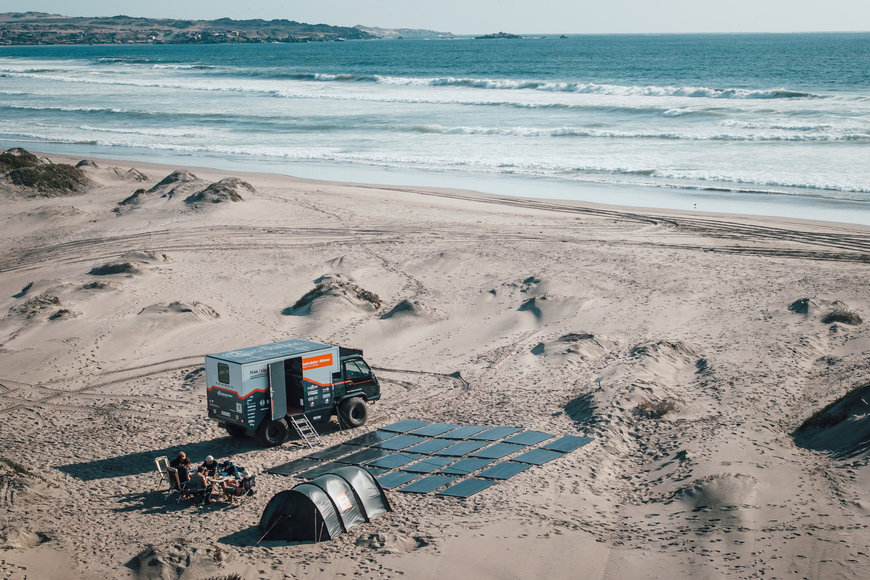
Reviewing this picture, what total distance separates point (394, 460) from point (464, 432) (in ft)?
5.91

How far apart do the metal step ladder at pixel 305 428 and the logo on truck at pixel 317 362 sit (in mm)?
971

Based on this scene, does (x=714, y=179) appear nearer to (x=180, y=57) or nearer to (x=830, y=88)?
(x=830, y=88)

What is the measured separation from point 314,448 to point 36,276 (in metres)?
15.7

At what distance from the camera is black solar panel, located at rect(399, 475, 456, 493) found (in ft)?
46.8

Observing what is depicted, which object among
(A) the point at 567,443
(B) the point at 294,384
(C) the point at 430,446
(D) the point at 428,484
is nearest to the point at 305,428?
(B) the point at 294,384

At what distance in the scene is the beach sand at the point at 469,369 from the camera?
39.3ft

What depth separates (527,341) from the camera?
21922 millimetres

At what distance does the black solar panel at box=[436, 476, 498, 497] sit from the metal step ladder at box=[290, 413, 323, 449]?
355 cm

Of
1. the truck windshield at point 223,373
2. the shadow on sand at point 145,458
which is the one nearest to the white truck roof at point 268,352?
→ the truck windshield at point 223,373

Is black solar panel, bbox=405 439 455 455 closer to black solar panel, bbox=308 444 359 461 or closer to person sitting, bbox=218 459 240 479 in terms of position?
black solar panel, bbox=308 444 359 461

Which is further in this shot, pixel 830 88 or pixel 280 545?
pixel 830 88

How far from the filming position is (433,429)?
1702 cm

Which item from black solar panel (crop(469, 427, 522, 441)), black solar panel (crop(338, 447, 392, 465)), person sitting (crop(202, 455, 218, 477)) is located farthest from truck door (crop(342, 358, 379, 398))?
person sitting (crop(202, 455, 218, 477))

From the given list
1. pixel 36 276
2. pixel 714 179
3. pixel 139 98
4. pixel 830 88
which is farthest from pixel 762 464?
pixel 139 98
